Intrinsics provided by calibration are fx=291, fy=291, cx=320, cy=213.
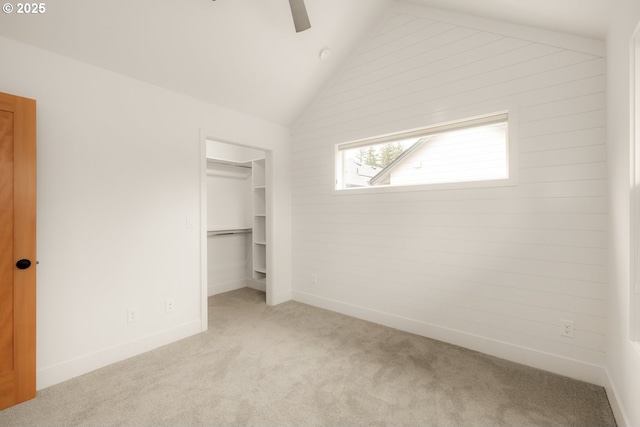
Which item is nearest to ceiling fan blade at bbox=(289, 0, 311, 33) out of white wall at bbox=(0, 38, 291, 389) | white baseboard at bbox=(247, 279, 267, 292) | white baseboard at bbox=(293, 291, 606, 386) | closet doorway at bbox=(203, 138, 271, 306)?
white wall at bbox=(0, 38, 291, 389)

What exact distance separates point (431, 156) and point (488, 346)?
6.26 ft

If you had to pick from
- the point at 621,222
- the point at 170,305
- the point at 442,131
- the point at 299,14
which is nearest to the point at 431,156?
the point at 442,131

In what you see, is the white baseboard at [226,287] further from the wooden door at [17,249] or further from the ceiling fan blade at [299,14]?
the ceiling fan blade at [299,14]

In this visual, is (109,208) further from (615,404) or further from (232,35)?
(615,404)

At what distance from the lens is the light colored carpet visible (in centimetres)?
185

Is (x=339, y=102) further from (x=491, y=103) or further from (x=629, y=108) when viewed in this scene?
(x=629, y=108)

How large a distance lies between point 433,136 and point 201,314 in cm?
318

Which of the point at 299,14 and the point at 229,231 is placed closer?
the point at 299,14

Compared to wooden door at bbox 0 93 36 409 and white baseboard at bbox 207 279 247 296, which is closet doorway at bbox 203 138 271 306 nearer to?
white baseboard at bbox 207 279 247 296

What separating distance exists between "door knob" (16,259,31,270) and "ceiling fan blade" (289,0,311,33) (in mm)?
2561

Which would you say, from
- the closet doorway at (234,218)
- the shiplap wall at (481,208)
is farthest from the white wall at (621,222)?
the closet doorway at (234,218)

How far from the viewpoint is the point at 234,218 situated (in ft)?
16.4

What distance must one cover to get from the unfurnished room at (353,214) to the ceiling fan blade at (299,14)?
0.02 meters

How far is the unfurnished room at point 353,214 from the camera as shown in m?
1.96
